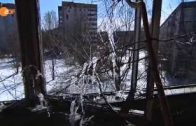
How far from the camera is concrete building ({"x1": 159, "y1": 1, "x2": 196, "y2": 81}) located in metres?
2.16

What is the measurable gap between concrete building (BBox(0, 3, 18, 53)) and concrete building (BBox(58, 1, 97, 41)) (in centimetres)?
60

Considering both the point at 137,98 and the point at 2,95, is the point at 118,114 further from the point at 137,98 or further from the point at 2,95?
the point at 2,95

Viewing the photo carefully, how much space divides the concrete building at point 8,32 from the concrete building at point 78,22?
602mm

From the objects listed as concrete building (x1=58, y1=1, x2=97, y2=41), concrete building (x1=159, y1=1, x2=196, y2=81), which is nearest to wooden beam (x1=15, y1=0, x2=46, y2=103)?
concrete building (x1=58, y1=1, x2=97, y2=41)

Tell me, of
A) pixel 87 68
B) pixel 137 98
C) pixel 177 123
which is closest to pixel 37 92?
pixel 137 98

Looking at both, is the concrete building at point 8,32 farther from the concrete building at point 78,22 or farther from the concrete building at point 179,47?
the concrete building at point 179,47

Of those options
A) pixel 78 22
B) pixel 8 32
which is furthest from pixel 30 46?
pixel 78 22

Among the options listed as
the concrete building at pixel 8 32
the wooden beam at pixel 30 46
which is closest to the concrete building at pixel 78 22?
the concrete building at pixel 8 32

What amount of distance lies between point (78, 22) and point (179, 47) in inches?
40.7

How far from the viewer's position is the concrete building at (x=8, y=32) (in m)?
1.53

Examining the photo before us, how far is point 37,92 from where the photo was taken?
1.50 metres

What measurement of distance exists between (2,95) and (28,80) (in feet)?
0.77

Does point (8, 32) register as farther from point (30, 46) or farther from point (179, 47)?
point (179, 47)

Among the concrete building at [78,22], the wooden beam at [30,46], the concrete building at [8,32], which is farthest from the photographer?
the concrete building at [78,22]
